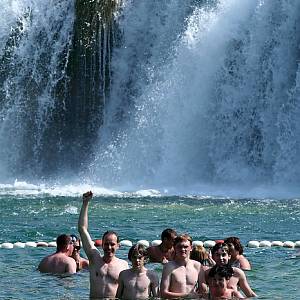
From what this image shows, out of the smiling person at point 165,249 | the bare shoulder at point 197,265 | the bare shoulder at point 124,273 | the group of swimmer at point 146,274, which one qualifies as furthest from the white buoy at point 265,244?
the bare shoulder at point 124,273

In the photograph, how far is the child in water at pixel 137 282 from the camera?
11.4 metres

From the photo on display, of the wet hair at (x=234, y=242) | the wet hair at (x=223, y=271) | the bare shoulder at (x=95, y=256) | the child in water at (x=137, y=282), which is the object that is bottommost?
the child in water at (x=137, y=282)

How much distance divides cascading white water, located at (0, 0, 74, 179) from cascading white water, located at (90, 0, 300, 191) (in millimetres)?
2355

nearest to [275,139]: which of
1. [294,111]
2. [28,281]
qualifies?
[294,111]

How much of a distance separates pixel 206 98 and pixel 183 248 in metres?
22.1

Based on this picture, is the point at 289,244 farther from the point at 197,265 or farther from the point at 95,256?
the point at 95,256

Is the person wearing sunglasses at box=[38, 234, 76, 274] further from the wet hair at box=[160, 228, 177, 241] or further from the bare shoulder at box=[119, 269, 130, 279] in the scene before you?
the bare shoulder at box=[119, 269, 130, 279]

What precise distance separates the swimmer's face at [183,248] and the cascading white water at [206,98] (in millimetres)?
19073

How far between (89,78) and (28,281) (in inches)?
896

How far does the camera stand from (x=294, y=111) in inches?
1238

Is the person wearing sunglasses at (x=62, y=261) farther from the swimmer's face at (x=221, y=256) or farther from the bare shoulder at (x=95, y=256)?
the swimmer's face at (x=221, y=256)

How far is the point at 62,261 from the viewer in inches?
569

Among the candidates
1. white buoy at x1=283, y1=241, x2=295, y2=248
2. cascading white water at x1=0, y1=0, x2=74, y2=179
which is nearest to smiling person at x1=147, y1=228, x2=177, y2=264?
white buoy at x1=283, y1=241, x2=295, y2=248

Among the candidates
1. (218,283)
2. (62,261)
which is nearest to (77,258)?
(62,261)
